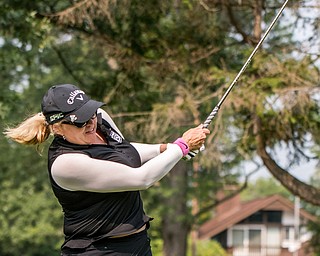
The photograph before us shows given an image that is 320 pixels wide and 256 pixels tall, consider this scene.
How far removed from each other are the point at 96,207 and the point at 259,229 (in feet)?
155

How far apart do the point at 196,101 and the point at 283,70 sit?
150 cm

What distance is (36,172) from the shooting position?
84.4ft

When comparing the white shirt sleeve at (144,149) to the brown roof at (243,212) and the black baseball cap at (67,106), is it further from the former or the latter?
the brown roof at (243,212)

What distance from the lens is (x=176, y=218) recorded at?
66.3ft

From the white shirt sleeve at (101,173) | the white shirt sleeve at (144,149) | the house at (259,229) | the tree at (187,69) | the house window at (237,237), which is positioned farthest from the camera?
the house window at (237,237)

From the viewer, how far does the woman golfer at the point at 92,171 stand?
4.34 meters

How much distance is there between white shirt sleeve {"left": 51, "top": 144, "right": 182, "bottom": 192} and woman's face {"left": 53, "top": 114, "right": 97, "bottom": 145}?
103 mm

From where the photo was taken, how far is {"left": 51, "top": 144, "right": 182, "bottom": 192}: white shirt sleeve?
14.2 feet

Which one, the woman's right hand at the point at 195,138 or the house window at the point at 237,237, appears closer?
the woman's right hand at the point at 195,138

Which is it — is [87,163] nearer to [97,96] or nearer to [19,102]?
[19,102]

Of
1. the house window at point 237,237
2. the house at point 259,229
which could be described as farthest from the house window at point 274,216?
the house window at point 237,237

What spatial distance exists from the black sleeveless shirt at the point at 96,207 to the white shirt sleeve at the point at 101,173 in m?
0.07

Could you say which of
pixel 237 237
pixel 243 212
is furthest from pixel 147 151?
pixel 237 237

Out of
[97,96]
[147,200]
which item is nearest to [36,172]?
[147,200]
